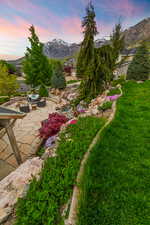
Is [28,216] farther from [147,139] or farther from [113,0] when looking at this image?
[113,0]

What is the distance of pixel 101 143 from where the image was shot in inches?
108

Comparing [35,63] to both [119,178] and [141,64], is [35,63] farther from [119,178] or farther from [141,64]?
[119,178]

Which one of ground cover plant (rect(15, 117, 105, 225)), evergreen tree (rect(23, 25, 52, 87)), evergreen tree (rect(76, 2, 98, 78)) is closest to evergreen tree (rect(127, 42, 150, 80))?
evergreen tree (rect(76, 2, 98, 78))

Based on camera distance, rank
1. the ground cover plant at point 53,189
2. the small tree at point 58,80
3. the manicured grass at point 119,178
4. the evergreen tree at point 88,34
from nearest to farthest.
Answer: the ground cover plant at point 53,189 → the manicured grass at point 119,178 → the evergreen tree at point 88,34 → the small tree at point 58,80

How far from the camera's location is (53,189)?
167cm

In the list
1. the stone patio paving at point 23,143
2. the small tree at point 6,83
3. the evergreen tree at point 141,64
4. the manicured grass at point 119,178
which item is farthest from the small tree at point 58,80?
the manicured grass at point 119,178

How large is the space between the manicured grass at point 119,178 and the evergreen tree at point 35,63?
46.3 ft

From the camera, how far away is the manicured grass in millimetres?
1484

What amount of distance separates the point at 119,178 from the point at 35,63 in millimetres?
16246

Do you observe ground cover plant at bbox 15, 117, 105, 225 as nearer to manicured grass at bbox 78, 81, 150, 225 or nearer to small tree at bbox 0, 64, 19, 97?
manicured grass at bbox 78, 81, 150, 225

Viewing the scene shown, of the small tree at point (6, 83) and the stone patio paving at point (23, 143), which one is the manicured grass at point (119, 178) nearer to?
the stone patio paving at point (23, 143)

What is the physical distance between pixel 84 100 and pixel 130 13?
12048 mm

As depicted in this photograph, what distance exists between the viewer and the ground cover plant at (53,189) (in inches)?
54.0

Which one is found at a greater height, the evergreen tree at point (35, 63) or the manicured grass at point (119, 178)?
the evergreen tree at point (35, 63)
